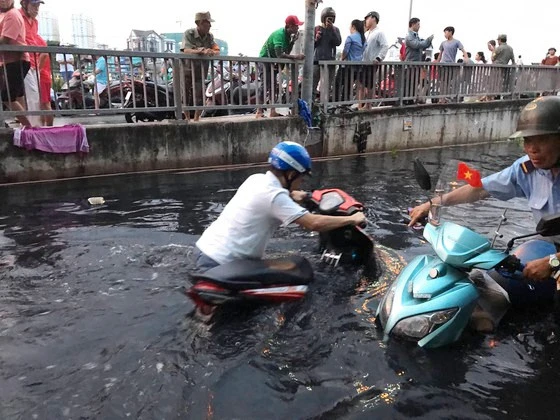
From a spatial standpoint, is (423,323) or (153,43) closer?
(423,323)

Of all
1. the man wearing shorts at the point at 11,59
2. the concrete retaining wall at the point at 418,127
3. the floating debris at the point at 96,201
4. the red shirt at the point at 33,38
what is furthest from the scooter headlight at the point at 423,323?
the concrete retaining wall at the point at 418,127

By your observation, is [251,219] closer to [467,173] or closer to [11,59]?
[467,173]

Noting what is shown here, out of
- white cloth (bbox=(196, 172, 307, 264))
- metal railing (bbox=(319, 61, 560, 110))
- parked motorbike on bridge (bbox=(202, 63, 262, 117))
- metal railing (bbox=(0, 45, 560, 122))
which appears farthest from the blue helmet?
metal railing (bbox=(319, 61, 560, 110))

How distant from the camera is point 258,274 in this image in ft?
12.6

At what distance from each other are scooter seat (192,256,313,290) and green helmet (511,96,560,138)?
6.41 feet

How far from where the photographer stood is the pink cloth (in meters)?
7.99

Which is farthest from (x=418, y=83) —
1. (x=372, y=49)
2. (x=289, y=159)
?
(x=289, y=159)

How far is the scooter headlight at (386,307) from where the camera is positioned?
141 inches

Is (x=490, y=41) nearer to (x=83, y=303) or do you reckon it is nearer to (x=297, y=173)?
(x=297, y=173)

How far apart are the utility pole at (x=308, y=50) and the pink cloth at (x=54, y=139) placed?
465 centimetres

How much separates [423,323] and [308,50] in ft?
26.4

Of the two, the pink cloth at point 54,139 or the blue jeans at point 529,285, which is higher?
the pink cloth at point 54,139

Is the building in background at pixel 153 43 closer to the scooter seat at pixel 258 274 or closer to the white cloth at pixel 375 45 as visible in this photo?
the white cloth at pixel 375 45

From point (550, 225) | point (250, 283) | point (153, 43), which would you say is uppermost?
point (153, 43)
